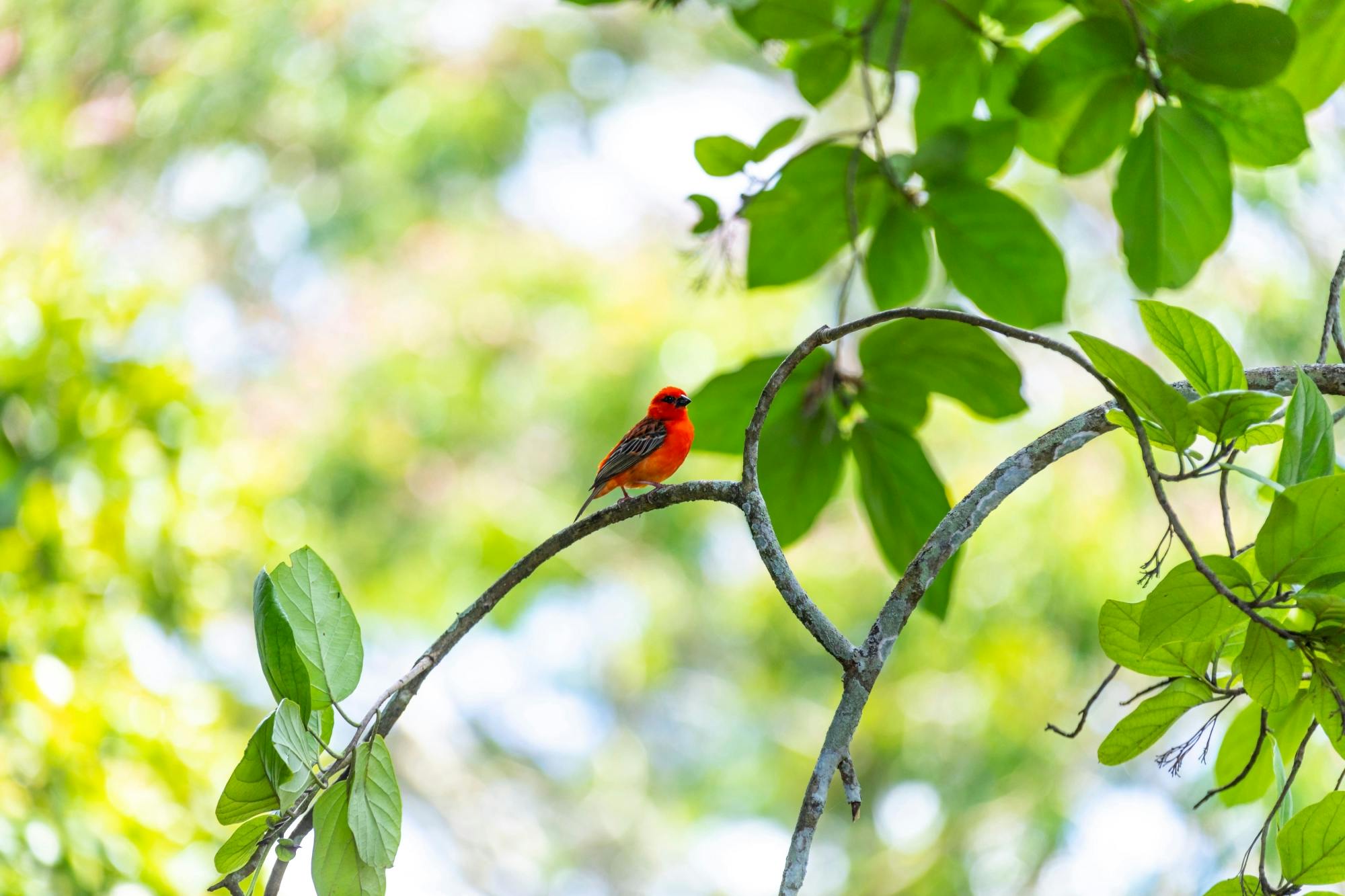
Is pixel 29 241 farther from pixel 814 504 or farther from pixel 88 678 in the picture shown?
pixel 814 504

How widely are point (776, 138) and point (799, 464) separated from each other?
0.41 meters

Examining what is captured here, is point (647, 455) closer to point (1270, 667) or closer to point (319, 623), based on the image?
point (319, 623)

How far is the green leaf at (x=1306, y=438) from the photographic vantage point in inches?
29.3

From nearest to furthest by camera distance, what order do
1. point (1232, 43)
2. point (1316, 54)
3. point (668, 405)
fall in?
point (1232, 43), point (1316, 54), point (668, 405)

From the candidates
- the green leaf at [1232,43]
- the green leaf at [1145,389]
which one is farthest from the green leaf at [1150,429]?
the green leaf at [1232,43]

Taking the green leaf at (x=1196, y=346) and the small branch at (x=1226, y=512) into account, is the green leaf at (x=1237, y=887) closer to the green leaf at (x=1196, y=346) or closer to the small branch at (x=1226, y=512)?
the small branch at (x=1226, y=512)

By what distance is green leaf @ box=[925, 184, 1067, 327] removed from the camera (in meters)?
1.42

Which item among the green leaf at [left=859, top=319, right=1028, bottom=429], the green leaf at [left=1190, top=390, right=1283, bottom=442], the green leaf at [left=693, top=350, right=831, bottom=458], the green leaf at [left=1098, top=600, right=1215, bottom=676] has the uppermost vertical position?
the green leaf at [left=693, top=350, right=831, bottom=458]

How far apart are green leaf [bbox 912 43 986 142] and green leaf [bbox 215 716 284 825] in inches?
47.3

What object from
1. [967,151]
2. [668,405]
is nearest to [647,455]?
[668,405]

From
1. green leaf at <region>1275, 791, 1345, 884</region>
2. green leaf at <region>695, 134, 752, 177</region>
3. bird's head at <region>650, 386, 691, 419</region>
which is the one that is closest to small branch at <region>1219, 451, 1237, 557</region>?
green leaf at <region>1275, 791, 1345, 884</region>

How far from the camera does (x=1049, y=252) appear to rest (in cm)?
143

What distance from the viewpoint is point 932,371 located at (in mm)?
1312

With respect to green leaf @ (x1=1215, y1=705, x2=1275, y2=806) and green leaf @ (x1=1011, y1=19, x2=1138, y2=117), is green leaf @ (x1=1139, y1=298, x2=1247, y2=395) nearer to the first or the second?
green leaf @ (x1=1215, y1=705, x2=1275, y2=806)
